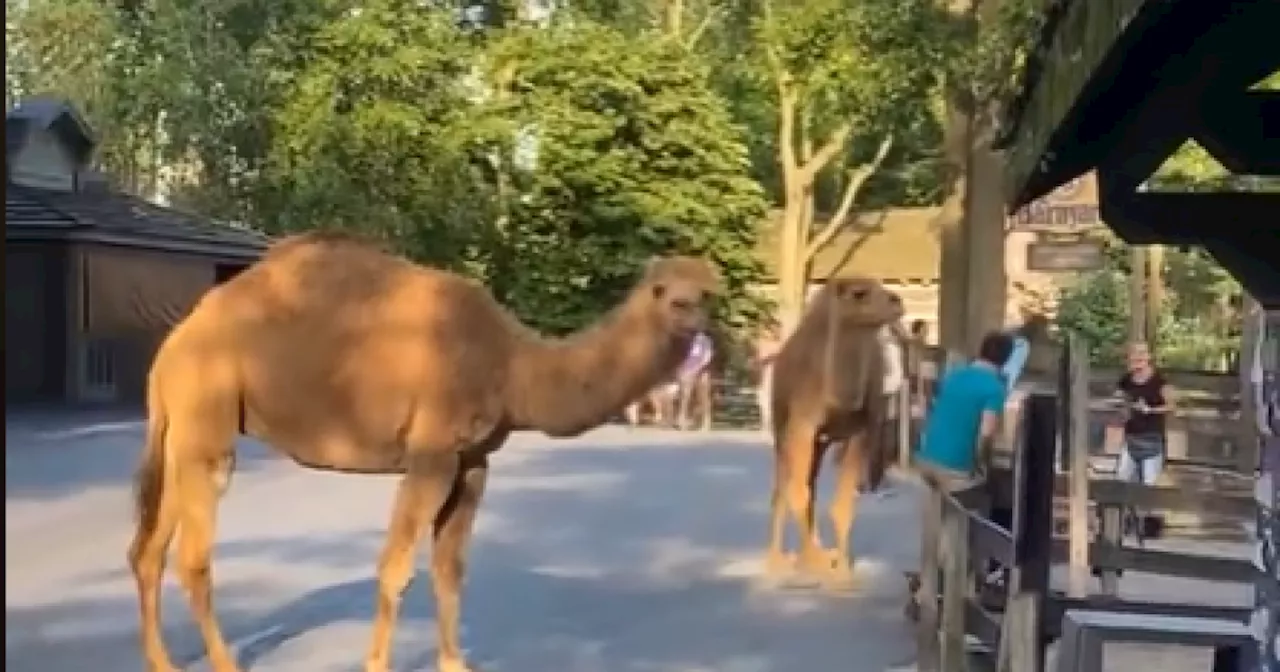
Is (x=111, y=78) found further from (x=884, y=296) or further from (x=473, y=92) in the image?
(x=884, y=296)

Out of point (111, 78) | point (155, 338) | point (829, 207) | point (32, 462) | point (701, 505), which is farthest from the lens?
point (829, 207)

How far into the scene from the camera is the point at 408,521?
9.67 meters

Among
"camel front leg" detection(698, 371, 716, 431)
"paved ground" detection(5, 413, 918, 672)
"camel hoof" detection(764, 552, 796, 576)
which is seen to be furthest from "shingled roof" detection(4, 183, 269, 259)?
"camel hoof" detection(764, 552, 796, 576)

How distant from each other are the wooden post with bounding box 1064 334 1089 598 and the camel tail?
434cm

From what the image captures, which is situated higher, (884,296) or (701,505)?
(884,296)

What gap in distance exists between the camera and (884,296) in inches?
560

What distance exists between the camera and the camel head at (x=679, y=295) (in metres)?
9.80

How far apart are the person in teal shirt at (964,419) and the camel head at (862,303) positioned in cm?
157

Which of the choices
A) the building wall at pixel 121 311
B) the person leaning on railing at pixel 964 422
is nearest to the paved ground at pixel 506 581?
the person leaning on railing at pixel 964 422

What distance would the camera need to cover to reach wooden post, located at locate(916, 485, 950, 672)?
9844mm

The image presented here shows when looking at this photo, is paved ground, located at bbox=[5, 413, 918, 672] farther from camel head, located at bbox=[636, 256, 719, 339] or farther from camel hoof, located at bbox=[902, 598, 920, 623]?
camel head, located at bbox=[636, 256, 719, 339]

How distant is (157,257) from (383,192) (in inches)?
194

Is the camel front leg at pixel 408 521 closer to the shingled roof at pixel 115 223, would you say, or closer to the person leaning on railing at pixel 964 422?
the person leaning on railing at pixel 964 422

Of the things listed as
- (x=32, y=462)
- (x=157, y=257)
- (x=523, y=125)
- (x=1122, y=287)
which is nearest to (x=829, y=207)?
(x=1122, y=287)
